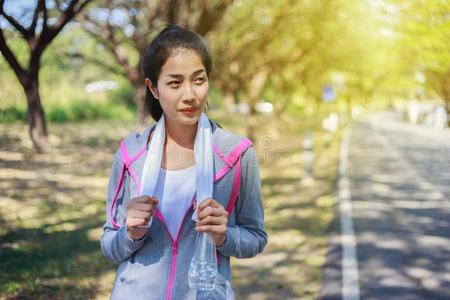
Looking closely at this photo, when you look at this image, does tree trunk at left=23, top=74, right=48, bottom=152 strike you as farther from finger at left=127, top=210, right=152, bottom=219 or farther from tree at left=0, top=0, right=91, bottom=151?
finger at left=127, top=210, right=152, bottom=219

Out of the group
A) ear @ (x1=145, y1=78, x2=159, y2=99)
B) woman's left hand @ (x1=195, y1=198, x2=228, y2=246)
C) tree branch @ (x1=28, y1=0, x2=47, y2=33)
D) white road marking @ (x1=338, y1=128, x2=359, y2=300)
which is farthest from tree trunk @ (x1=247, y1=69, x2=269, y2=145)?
woman's left hand @ (x1=195, y1=198, x2=228, y2=246)

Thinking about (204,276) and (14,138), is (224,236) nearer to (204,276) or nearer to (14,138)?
(204,276)

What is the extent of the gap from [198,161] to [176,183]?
129mm

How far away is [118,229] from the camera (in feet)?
6.68

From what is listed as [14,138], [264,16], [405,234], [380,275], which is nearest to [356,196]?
[405,234]

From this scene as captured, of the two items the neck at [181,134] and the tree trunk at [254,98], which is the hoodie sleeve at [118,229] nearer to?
the neck at [181,134]

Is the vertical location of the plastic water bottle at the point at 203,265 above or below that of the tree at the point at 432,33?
below

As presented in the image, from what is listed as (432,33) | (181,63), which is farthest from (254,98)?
(181,63)

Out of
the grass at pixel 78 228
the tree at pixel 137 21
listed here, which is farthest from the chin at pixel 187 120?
the tree at pixel 137 21

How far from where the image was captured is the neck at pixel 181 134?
2.10 meters

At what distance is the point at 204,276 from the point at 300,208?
857 cm

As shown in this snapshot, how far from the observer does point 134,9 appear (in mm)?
14523

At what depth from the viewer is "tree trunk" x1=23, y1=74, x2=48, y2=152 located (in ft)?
29.4

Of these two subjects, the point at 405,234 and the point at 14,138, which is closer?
the point at 405,234
